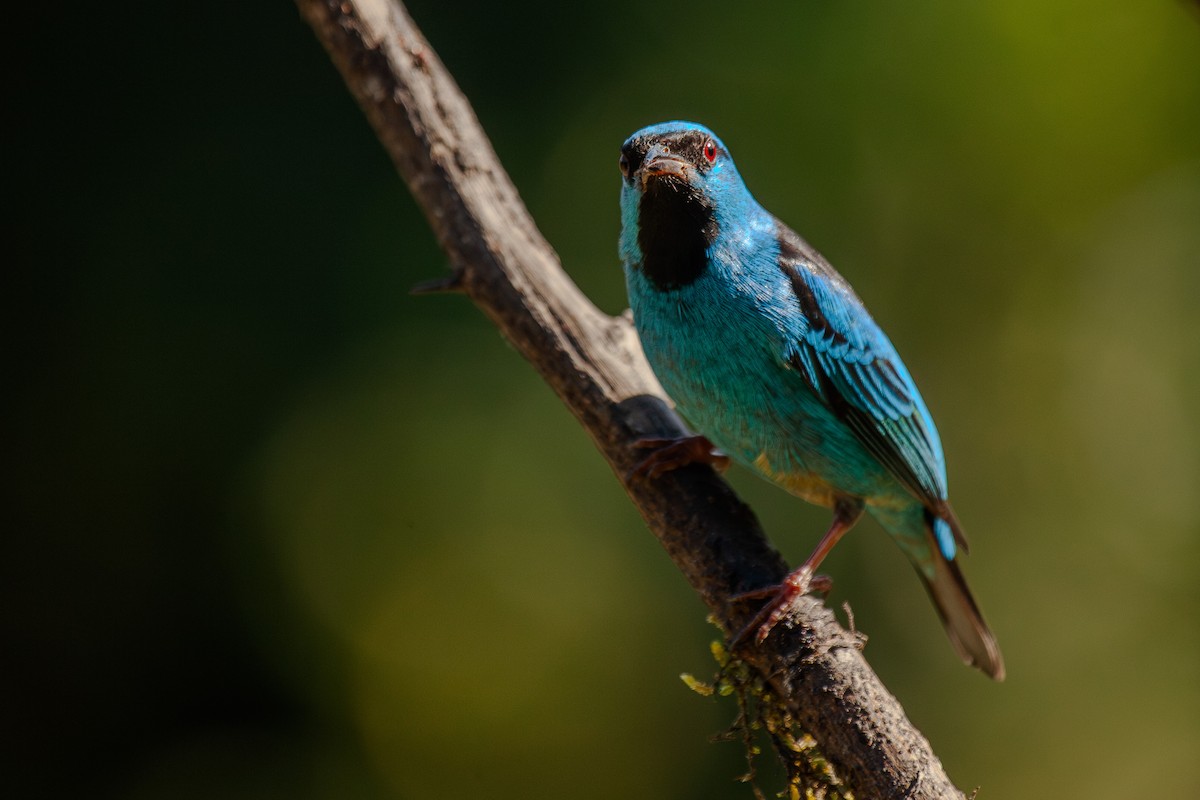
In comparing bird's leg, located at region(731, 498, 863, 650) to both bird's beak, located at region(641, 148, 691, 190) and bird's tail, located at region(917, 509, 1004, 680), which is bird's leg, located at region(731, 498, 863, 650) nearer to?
bird's tail, located at region(917, 509, 1004, 680)

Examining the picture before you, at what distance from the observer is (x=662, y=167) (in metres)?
3.40

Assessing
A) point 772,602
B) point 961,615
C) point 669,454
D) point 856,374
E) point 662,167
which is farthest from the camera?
point 961,615

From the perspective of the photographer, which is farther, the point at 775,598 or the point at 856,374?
the point at 856,374

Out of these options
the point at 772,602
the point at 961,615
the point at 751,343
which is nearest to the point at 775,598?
the point at 772,602

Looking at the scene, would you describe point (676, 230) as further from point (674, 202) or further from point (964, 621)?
point (964, 621)

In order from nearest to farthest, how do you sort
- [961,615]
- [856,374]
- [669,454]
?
[669,454], [856,374], [961,615]

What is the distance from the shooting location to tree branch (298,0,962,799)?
3.32 meters

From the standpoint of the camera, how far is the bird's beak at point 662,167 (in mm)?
3393

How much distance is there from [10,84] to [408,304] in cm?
225

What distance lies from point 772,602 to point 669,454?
2.19 ft

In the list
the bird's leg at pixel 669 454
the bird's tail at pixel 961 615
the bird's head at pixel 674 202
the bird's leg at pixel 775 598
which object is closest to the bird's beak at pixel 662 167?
the bird's head at pixel 674 202

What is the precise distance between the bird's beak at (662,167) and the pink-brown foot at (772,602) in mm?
1279

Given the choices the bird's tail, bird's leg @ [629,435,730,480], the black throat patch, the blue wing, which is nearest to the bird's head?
the black throat patch

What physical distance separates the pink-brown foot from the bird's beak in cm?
128
